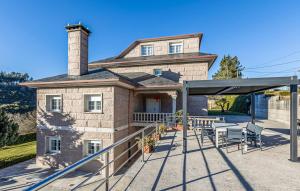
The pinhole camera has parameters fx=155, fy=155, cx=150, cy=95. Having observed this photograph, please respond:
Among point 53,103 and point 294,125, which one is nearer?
point 294,125

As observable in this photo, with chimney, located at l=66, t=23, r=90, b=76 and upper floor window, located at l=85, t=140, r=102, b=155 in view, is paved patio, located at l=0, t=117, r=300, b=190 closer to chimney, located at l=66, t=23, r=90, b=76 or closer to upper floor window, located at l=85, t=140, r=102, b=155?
upper floor window, located at l=85, t=140, r=102, b=155

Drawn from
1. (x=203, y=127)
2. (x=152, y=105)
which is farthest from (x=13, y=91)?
(x=203, y=127)

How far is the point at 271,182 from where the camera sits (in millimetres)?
3701

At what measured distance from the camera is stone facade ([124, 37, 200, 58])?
17.2m

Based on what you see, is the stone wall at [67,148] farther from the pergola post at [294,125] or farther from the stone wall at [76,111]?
the pergola post at [294,125]

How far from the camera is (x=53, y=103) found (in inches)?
449

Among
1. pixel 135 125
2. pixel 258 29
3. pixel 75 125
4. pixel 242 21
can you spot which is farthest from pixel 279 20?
pixel 75 125

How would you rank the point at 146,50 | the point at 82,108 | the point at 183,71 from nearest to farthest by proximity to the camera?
the point at 82,108 → the point at 183,71 → the point at 146,50

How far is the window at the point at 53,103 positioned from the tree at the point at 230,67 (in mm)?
37325

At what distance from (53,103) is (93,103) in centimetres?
324

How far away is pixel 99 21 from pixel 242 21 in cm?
1465

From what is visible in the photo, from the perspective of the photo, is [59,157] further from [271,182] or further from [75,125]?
[271,182]

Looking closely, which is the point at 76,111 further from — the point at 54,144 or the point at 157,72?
the point at 157,72

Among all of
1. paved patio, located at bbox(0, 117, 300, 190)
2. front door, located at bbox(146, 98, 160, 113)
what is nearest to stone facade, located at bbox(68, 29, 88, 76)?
front door, located at bbox(146, 98, 160, 113)
